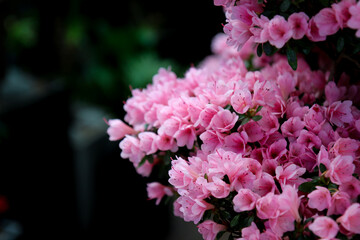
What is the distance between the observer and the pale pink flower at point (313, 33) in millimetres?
795

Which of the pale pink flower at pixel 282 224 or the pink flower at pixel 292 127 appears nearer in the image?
the pale pink flower at pixel 282 224

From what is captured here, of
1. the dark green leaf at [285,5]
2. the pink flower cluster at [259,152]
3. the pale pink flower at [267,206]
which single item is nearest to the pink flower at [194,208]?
the pink flower cluster at [259,152]

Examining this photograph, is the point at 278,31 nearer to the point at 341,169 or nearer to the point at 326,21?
the point at 326,21

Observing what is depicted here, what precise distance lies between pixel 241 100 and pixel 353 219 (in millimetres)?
317

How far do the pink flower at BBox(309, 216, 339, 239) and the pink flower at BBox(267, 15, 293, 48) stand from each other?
0.36 m

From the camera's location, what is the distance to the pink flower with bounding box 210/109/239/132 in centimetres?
79

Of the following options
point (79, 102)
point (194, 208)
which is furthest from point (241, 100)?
point (79, 102)

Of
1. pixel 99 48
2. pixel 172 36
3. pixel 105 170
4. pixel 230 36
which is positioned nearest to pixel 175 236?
pixel 105 170

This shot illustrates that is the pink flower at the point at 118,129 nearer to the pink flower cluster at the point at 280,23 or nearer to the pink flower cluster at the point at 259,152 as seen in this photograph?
the pink flower cluster at the point at 259,152

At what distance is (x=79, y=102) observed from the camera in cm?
339

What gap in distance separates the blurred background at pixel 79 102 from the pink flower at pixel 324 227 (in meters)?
1.70

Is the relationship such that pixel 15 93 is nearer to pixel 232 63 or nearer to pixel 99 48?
pixel 99 48

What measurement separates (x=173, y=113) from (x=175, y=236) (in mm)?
2195

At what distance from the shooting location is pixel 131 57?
334 cm
